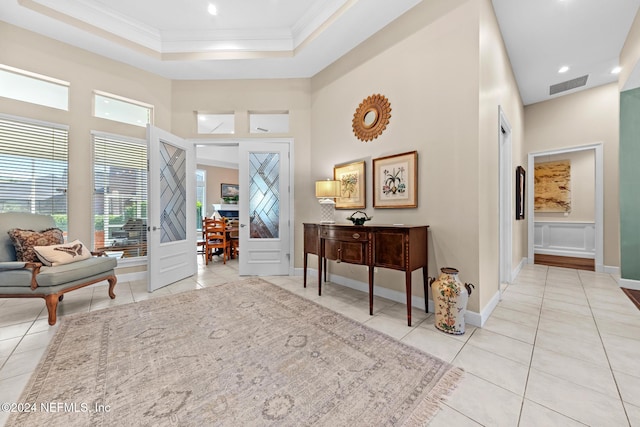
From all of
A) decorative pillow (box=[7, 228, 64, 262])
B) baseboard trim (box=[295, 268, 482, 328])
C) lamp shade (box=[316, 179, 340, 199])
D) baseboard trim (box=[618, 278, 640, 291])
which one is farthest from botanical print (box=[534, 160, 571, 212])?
decorative pillow (box=[7, 228, 64, 262])

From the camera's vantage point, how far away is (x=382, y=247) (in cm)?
236

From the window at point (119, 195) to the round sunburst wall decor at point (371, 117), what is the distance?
3.42m

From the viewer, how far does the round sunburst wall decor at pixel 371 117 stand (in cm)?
292

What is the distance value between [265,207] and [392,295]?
2366mm

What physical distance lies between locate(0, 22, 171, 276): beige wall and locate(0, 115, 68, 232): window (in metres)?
0.09

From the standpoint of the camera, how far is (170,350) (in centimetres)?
183

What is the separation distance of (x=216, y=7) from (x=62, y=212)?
334 centimetres

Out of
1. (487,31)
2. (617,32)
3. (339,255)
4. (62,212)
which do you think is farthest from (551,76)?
(62,212)

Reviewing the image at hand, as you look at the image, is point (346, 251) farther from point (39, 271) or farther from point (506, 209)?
point (39, 271)

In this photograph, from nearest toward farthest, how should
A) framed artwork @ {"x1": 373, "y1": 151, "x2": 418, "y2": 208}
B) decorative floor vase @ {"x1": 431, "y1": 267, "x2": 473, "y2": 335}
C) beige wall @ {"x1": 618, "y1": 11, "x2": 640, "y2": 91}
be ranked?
1. decorative floor vase @ {"x1": 431, "y1": 267, "x2": 473, "y2": 335}
2. framed artwork @ {"x1": 373, "y1": 151, "x2": 418, "y2": 208}
3. beige wall @ {"x1": 618, "y1": 11, "x2": 640, "y2": 91}

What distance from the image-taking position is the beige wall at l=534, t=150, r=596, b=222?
526cm

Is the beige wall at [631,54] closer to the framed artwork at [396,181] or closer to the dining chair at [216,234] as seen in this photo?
the framed artwork at [396,181]

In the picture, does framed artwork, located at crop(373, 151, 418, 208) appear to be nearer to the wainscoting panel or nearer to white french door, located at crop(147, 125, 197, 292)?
white french door, located at crop(147, 125, 197, 292)

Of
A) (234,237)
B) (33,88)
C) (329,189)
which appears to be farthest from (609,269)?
(33,88)
